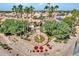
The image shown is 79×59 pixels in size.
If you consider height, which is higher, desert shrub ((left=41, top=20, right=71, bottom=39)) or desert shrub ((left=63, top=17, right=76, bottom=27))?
desert shrub ((left=63, top=17, right=76, bottom=27))

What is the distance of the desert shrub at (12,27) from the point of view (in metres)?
2.52

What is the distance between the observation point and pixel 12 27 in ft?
8.25

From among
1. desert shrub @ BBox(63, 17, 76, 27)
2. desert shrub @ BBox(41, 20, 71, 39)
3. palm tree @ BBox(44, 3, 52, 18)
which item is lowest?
desert shrub @ BBox(41, 20, 71, 39)

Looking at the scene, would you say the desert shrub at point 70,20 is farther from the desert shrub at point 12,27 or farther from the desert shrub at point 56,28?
the desert shrub at point 12,27

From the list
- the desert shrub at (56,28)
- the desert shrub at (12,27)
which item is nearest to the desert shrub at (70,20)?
the desert shrub at (56,28)

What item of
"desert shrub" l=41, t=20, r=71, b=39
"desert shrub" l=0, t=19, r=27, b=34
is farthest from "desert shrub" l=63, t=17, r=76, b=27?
"desert shrub" l=0, t=19, r=27, b=34

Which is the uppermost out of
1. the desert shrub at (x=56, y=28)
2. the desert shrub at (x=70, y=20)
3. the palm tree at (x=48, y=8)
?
the palm tree at (x=48, y=8)

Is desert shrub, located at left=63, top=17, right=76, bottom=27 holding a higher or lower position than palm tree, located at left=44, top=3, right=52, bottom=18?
lower

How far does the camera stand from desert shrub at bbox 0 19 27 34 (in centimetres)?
252

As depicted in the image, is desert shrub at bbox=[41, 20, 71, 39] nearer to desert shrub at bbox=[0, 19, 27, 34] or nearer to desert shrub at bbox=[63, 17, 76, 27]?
desert shrub at bbox=[63, 17, 76, 27]

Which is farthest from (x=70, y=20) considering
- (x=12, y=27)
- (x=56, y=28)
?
(x=12, y=27)

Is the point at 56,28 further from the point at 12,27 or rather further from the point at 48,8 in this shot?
the point at 12,27

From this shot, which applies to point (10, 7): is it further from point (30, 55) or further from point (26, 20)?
point (30, 55)

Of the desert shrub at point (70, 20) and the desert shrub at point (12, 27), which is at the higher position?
the desert shrub at point (70, 20)
